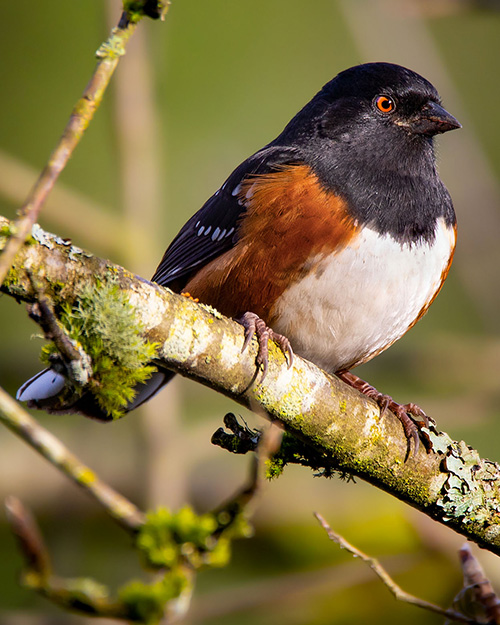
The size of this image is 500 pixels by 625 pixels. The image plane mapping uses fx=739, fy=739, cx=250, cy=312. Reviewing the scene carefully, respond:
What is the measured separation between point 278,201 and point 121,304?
3.33 feet

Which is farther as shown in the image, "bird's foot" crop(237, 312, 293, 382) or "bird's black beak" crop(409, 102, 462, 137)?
"bird's black beak" crop(409, 102, 462, 137)

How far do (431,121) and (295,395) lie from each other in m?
1.40

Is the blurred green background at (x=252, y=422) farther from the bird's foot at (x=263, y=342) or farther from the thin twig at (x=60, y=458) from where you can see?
the thin twig at (x=60, y=458)

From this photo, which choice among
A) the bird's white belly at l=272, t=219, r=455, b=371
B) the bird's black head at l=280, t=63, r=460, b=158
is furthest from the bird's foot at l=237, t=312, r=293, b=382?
the bird's black head at l=280, t=63, r=460, b=158

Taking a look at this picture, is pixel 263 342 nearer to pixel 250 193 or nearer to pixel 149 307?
pixel 149 307

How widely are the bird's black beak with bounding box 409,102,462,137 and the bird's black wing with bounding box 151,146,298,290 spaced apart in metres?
0.49

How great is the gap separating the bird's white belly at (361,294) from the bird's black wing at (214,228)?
1.18 ft

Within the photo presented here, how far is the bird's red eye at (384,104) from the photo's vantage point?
9.02 feet

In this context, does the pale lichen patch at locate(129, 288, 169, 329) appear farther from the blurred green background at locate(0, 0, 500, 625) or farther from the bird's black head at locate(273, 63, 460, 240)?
the blurred green background at locate(0, 0, 500, 625)

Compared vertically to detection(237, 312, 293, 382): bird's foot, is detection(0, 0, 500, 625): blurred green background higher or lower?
lower

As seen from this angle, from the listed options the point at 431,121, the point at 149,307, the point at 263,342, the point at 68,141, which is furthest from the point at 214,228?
the point at 68,141

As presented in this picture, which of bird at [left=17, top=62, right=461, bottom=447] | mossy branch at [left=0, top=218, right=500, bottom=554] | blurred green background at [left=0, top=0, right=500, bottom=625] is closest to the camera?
mossy branch at [left=0, top=218, right=500, bottom=554]

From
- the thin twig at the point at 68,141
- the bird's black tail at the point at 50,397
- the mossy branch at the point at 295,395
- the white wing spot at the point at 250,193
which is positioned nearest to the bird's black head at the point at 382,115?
the white wing spot at the point at 250,193

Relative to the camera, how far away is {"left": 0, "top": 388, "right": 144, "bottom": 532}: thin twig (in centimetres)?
113
